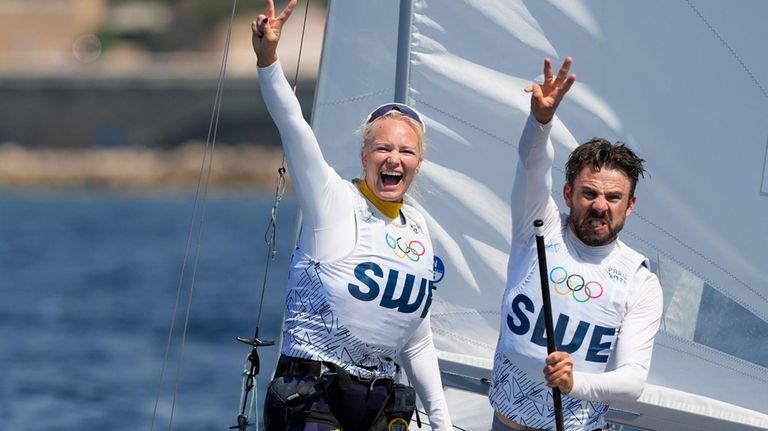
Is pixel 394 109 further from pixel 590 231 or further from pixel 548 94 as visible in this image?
pixel 590 231

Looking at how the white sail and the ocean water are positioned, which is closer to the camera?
the white sail

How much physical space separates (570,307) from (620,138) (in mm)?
874

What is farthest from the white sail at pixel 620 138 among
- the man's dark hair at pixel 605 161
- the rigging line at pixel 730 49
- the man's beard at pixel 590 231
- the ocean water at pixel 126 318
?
the ocean water at pixel 126 318

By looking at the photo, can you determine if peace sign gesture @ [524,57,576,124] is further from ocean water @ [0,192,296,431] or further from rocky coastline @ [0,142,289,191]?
rocky coastline @ [0,142,289,191]

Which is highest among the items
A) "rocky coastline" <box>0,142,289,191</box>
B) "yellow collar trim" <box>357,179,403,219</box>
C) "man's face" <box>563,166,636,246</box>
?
"rocky coastline" <box>0,142,289,191</box>

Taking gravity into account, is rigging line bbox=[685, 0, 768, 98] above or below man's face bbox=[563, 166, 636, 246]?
above

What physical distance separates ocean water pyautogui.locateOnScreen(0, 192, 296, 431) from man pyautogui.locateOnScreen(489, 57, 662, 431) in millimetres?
1043

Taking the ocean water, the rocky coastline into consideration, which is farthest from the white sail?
the rocky coastline

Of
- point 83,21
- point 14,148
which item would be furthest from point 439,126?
point 83,21

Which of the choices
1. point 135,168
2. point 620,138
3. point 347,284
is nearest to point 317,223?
point 347,284

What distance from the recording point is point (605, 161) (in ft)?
11.1

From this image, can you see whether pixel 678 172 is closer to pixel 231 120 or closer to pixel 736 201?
pixel 736 201

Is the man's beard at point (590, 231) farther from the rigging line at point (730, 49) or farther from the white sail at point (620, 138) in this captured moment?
the rigging line at point (730, 49)

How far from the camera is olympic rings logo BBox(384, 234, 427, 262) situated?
349 centimetres
